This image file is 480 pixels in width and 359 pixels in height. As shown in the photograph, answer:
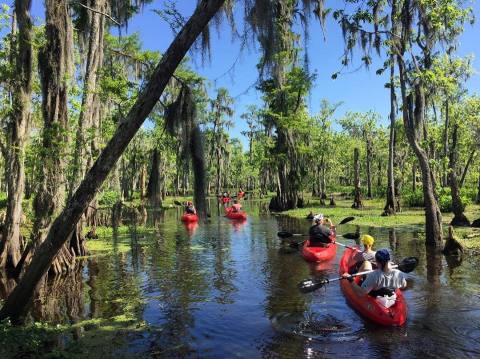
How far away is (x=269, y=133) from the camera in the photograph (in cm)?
5194

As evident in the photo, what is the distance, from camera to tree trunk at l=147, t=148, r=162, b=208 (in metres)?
8.22

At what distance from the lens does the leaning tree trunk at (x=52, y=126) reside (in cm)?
1078

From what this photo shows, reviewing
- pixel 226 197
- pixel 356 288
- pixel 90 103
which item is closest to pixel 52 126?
pixel 90 103

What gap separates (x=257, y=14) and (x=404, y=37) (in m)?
11.7

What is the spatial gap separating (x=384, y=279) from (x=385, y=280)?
3cm

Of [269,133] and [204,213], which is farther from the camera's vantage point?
[269,133]

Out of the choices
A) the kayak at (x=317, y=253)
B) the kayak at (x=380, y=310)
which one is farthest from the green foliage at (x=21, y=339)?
the kayak at (x=317, y=253)

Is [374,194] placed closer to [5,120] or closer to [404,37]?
[404,37]

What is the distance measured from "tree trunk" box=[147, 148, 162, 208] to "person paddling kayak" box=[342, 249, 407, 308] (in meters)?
4.53

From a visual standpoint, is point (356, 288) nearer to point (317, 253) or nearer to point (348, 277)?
point (348, 277)

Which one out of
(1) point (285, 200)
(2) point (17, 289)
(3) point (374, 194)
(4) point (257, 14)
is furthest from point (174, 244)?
(3) point (374, 194)

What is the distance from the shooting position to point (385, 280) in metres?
9.11

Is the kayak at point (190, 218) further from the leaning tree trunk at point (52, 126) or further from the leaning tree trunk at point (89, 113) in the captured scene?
the leaning tree trunk at point (52, 126)

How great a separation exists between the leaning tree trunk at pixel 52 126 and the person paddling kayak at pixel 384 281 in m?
7.61
